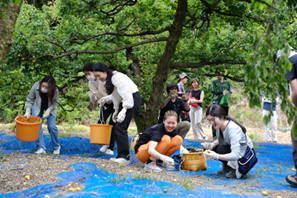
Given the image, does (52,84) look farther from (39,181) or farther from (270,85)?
(270,85)

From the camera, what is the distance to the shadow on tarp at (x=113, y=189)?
2234 millimetres

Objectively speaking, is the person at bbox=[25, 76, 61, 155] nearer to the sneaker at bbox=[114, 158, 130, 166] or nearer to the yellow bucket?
the sneaker at bbox=[114, 158, 130, 166]

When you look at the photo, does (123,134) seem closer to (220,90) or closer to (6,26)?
(6,26)

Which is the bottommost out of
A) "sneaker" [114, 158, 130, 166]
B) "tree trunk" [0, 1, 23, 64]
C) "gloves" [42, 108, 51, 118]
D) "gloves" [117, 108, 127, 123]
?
"sneaker" [114, 158, 130, 166]

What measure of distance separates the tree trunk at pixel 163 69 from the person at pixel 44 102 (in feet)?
6.91

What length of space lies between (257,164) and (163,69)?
2.63 metres

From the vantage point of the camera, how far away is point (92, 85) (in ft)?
15.3

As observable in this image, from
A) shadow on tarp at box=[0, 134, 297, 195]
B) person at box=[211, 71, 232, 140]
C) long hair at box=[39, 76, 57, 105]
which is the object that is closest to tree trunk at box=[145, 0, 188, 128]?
shadow on tarp at box=[0, 134, 297, 195]

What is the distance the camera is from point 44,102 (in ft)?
14.9

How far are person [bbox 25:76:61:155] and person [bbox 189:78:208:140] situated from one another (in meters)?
3.42

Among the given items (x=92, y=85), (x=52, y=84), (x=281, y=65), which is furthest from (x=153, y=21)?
(x=281, y=65)

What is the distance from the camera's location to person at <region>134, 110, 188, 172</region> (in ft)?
11.3

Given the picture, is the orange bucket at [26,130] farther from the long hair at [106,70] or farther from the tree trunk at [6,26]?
the tree trunk at [6,26]

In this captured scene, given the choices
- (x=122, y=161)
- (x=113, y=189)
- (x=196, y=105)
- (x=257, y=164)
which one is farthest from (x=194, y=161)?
(x=196, y=105)
